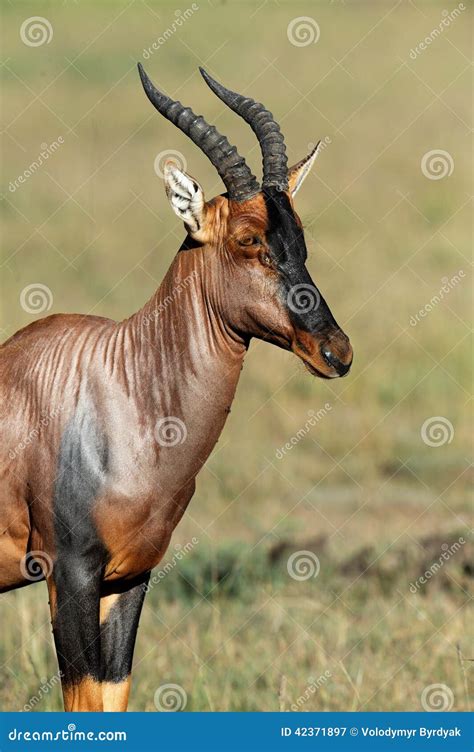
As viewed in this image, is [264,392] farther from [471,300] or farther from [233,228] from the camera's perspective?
[233,228]

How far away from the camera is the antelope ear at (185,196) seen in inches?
211

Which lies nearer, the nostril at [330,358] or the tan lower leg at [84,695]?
the nostril at [330,358]

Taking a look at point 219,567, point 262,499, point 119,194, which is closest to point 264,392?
point 262,499

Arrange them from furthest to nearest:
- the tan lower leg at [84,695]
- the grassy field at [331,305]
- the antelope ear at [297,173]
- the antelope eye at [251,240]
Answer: the grassy field at [331,305]
the antelope ear at [297,173]
the tan lower leg at [84,695]
the antelope eye at [251,240]

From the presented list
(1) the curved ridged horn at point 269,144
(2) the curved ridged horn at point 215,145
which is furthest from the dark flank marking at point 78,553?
(1) the curved ridged horn at point 269,144

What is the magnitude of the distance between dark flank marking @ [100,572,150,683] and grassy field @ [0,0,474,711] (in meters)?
0.86

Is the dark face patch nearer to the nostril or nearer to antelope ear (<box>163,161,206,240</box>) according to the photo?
the nostril

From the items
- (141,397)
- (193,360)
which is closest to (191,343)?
(193,360)

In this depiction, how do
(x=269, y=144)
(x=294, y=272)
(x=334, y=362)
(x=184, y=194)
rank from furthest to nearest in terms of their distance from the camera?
(x=269, y=144) → (x=184, y=194) → (x=294, y=272) → (x=334, y=362)

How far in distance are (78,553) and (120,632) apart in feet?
1.91

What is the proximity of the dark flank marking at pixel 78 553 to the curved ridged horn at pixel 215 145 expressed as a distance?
43.2 inches

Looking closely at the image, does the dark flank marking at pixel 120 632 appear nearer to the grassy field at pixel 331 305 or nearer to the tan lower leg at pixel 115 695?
the tan lower leg at pixel 115 695

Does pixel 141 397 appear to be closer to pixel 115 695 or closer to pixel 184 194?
pixel 184 194

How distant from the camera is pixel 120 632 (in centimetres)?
576
